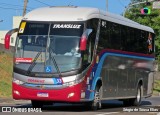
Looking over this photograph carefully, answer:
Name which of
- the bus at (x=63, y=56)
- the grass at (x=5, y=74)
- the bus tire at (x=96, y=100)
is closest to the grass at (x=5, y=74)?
the grass at (x=5, y=74)

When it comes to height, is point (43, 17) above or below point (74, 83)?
above

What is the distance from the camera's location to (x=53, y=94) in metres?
18.0

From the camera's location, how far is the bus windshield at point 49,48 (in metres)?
18.1

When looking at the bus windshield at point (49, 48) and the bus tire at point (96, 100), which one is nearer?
the bus windshield at point (49, 48)

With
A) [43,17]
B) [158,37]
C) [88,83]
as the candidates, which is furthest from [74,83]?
[158,37]

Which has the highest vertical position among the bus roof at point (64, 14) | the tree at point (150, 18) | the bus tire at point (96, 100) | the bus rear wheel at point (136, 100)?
the tree at point (150, 18)

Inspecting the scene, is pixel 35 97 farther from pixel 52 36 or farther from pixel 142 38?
pixel 142 38

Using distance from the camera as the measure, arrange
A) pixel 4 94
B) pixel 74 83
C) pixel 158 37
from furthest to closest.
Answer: pixel 158 37 < pixel 4 94 < pixel 74 83

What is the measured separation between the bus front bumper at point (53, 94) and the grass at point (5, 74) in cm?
1200

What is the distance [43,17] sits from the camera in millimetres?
18938

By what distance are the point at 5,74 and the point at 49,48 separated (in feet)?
59.9

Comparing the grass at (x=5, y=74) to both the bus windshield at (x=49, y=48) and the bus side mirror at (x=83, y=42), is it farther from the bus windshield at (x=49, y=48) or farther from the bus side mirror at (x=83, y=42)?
the bus side mirror at (x=83, y=42)

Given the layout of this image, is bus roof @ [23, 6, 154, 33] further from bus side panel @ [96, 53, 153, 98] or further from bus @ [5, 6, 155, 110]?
bus side panel @ [96, 53, 153, 98]

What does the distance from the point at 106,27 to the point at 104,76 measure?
78.7 inches
